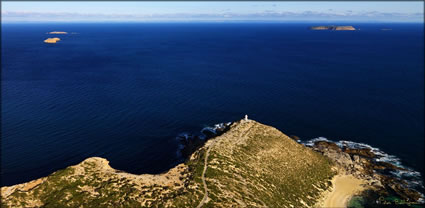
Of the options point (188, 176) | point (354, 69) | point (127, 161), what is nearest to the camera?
point (188, 176)

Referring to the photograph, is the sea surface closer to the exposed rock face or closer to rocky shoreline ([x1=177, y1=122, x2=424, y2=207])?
rocky shoreline ([x1=177, y1=122, x2=424, y2=207])

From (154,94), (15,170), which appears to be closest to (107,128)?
(15,170)

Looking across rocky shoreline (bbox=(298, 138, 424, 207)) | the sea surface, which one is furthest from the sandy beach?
the sea surface

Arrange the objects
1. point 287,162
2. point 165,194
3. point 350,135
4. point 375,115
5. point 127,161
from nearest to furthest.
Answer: point 165,194 < point 287,162 < point 127,161 < point 350,135 < point 375,115

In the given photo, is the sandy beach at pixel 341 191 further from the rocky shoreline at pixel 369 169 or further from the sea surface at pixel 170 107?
the sea surface at pixel 170 107

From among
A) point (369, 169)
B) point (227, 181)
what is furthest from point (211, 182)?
point (369, 169)

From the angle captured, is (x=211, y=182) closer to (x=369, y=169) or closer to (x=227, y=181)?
(x=227, y=181)

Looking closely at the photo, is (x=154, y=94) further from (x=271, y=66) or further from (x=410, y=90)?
(x=410, y=90)

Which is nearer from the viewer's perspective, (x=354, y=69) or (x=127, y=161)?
(x=127, y=161)
